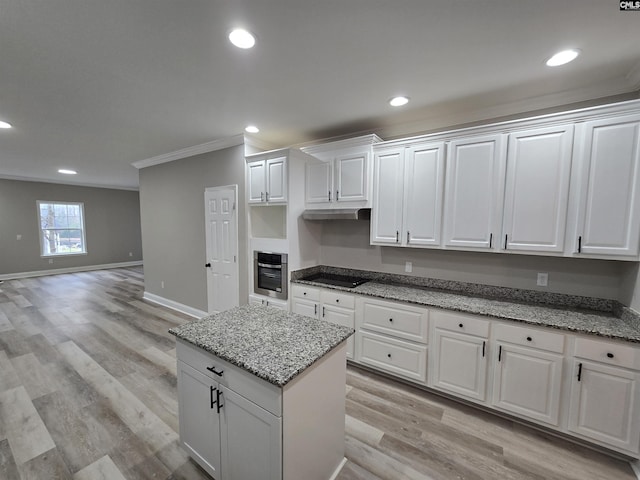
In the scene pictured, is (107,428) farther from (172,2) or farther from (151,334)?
(172,2)

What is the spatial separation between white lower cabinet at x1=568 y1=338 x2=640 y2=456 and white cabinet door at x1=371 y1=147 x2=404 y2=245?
166 cm

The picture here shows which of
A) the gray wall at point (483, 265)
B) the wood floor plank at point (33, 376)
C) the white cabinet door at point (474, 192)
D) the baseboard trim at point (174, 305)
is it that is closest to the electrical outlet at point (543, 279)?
the gray wall at point (483, 265)

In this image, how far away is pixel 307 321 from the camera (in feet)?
5.98

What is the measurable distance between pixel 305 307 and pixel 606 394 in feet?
8.38

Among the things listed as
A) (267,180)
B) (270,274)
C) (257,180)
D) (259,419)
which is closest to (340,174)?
(267,180)

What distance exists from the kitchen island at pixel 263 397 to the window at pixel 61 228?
901 cm

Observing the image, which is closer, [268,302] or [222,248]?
[268,302]

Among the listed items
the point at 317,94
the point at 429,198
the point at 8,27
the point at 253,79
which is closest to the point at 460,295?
the point at 429,198

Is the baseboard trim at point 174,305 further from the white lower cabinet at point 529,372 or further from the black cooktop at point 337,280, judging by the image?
the white lower cabinet at point 529,372

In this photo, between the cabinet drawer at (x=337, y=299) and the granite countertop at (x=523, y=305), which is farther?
the cabinet drawer at (x=337, y=299)

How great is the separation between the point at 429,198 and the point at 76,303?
21.5 feet

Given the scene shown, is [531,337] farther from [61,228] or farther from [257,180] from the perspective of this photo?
[61,228]

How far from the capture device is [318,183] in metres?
3.17

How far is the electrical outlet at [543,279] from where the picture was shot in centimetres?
233
